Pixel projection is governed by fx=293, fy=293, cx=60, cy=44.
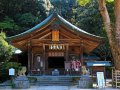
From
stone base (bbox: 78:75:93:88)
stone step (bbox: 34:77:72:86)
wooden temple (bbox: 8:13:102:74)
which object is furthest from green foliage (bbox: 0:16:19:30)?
stone base (bbox: 78:75:93:88)

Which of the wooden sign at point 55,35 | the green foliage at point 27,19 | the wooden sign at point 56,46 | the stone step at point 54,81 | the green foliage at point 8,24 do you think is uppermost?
the green foliage at point 27,19

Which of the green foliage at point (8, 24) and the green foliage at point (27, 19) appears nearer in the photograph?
the green foliage at point (8, 24)

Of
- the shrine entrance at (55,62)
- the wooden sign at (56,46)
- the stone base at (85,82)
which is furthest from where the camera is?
the shrine entrance at (55,62)

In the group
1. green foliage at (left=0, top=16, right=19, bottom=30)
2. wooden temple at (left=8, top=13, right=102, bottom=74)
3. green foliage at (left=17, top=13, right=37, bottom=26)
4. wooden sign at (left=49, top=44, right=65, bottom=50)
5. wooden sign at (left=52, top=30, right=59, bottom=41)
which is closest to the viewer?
wooden temple at (left=8, top=13, right=102, bottom=74)

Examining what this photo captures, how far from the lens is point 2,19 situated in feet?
139

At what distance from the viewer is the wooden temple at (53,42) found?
70.4 ft

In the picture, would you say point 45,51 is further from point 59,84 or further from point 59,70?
point 59,84

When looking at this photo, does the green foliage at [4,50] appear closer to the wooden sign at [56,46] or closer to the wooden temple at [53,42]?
the wooden temple at [53,42]

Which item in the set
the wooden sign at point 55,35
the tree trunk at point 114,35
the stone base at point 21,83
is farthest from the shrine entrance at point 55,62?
the stone base at point 21,83

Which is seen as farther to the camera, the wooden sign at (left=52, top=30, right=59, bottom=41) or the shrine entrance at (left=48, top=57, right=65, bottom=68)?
the shrine entrance at (left=48, top=57, right=65, bottom=68)

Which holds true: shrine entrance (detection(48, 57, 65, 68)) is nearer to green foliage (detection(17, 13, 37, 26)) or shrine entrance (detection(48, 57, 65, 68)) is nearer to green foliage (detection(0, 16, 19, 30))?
green foliage (detection(0, 16, 19, 30))

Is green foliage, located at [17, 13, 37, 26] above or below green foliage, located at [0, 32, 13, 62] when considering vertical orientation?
above

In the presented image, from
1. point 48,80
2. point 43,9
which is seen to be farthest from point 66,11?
point 48,80

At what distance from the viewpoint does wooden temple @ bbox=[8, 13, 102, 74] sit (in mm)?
21469
